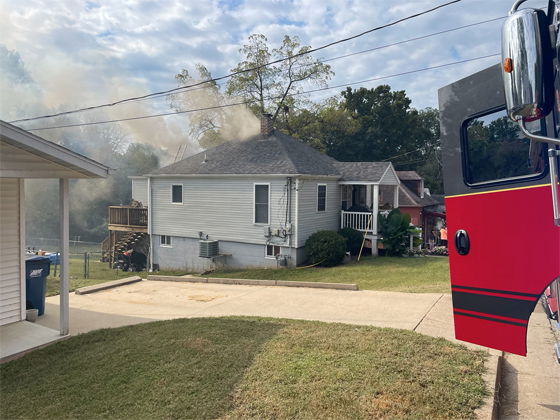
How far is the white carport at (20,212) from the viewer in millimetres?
5586

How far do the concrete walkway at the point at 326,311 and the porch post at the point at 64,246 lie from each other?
1.75ft

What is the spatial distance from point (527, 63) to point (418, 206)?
74.6ft

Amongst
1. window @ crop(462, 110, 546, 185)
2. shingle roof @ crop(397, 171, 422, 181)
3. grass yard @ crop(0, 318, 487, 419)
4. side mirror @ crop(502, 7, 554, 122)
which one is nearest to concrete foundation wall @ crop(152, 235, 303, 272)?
grass yard @ crop(0, 318, 487, 419)

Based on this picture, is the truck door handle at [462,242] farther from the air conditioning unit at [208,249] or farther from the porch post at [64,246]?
the air conditioning unit at [208,249]

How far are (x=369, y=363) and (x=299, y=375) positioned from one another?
31.2 inches

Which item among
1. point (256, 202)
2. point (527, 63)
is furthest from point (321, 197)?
point (527, 63)

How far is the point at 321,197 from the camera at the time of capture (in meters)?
17.2

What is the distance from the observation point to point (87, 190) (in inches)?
2025

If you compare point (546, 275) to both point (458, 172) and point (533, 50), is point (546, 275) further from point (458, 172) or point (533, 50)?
point (533, 50)

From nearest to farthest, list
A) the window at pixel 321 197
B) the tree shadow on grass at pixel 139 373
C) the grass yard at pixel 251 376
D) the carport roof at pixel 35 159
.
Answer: the grass yard at pixel 251 376 < the tree shadow on grass at pixel 139 373 < the carport roof at pixel 35 159 < the window at pixel 321 197

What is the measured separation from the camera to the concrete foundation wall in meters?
16.5

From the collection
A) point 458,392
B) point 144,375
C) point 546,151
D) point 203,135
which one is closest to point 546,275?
point 546,151

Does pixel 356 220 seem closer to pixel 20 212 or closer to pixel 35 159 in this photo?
pixel 20 212

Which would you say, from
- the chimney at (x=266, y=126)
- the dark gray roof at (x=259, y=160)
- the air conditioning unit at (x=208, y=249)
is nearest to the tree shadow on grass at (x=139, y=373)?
the dark gray roof at (x=259, y=160)
